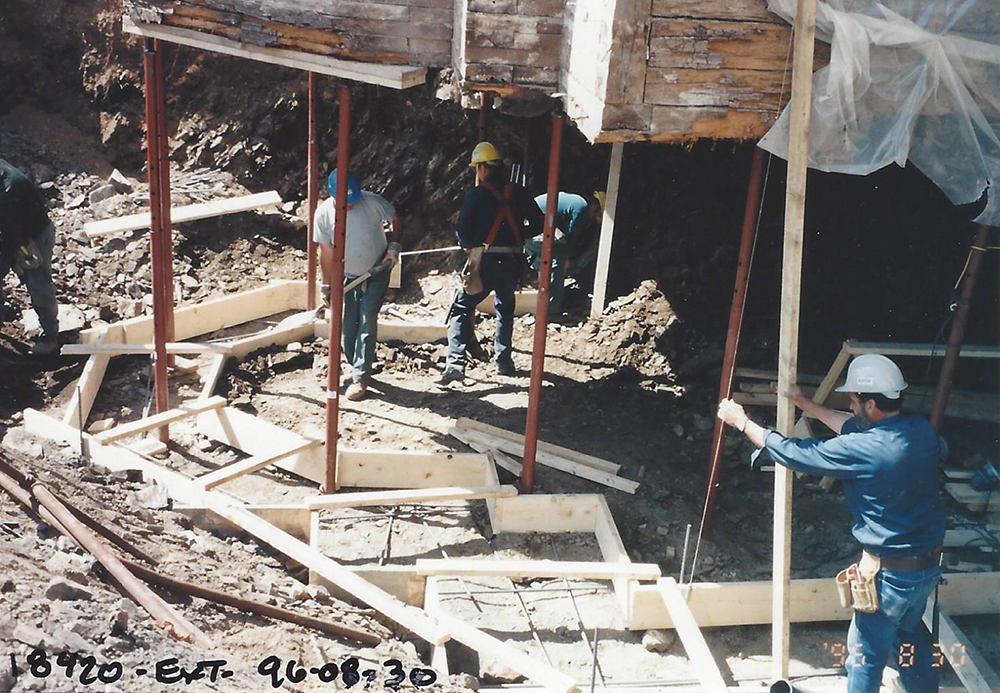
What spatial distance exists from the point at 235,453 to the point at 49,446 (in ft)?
4.48

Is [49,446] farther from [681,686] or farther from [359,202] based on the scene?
[681,686]

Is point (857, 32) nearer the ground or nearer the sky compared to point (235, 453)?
nearer the sky

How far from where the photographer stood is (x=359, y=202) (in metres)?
8.02

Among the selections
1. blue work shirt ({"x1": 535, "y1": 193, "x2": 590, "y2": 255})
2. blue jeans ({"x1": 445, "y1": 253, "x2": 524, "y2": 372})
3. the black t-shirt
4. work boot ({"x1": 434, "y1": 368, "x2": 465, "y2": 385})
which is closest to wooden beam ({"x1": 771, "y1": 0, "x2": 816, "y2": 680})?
blue jeans ({"x1": 445, "y1": 253, "x2": 524, "y2": 372})

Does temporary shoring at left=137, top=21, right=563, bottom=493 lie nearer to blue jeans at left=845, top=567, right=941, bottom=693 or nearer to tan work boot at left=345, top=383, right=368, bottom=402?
tan work boot at left=345, top=383, right=368, bottom=402

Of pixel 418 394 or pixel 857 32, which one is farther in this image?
pixel 418 394

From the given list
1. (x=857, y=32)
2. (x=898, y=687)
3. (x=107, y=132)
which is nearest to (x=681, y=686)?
(x=898, y=687)

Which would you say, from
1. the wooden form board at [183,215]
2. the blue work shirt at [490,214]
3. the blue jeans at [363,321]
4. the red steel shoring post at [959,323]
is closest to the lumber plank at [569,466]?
the blue jeans at [363,321]

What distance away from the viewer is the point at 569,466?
23.5 feet

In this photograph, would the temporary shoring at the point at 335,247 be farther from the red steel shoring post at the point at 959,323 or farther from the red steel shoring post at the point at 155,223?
the red steel shoring post at the point at 959,323

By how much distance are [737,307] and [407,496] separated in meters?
2.47

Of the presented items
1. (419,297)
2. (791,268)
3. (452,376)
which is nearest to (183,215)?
(419,297)

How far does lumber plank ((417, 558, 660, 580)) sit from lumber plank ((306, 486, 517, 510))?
0.72 metres

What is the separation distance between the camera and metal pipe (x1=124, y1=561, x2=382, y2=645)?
514cm
